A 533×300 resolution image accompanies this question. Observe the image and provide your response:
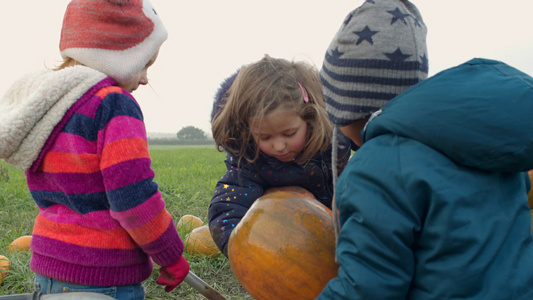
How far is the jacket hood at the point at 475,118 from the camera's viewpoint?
1.37m

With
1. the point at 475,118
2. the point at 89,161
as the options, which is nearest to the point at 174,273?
the point at 89,161

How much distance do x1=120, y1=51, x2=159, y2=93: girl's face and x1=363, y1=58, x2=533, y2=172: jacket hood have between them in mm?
1210

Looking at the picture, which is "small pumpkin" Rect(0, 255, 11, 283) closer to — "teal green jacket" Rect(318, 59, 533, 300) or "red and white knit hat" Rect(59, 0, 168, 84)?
"red and white knit hat" Rect(59, 0, 168, 84)

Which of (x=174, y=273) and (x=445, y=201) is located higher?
(x=445, y=201)

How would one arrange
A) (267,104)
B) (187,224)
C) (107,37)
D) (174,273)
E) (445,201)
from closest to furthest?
1. (445,201)
2. (107,37)
3. (174,273)
4. (267,104)
5. (187,224)

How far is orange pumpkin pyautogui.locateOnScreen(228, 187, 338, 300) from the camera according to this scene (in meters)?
2.01

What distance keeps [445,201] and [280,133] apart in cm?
150

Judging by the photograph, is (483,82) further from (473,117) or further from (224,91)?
(224,91)

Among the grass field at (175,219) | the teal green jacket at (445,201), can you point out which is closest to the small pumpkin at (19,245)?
the grass field at (175,219)

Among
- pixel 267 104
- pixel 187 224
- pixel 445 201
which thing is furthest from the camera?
pixel 187 224

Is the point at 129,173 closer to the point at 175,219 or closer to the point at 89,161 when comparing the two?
the point at 89,161

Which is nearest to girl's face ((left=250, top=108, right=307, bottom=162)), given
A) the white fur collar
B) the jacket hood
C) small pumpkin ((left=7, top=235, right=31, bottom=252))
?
the white fur collar

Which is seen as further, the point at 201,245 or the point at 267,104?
the point at 201,245

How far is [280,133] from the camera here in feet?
9.14
